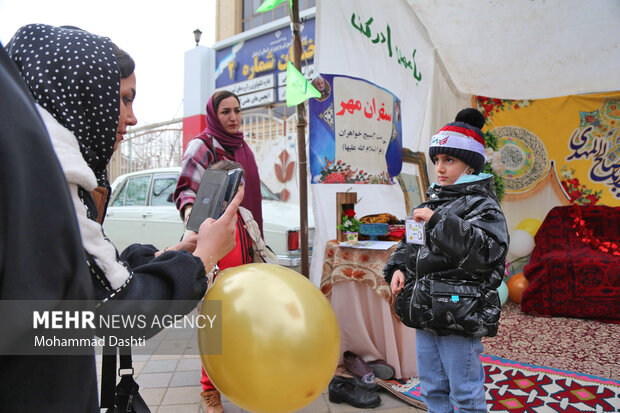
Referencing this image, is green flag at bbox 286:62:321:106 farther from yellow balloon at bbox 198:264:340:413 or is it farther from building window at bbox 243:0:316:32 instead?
building window at bbox 243:0:316:32

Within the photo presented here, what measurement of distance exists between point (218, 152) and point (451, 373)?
5.60ft

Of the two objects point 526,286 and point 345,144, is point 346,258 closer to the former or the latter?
point 345,144

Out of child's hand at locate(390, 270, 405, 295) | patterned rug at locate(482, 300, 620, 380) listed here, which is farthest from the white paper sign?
patterned rug at locate(482, 300, 620, 380)

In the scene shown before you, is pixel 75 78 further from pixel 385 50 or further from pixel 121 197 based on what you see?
pixel 121 197

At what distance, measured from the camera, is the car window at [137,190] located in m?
5.48

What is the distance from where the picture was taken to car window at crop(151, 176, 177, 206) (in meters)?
5.21

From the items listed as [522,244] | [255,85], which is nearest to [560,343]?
[522,244]

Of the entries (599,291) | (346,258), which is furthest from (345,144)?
(599,291)

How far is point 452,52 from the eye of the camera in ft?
15.3

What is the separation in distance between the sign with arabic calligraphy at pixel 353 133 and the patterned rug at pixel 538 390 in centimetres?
158

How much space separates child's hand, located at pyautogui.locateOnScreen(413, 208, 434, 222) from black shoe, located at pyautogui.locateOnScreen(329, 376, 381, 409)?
1.28 meters

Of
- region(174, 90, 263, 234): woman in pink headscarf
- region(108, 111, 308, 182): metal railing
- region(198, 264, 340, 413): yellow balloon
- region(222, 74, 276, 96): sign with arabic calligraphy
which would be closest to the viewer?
region(198, 264, 340, 413): yellow balloon

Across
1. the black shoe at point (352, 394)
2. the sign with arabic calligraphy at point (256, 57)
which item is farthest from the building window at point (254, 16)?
the black shoe at point (352, 394)

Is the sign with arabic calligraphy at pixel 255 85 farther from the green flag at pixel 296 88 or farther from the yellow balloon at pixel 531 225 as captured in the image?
the green flag at pixel 296 88
